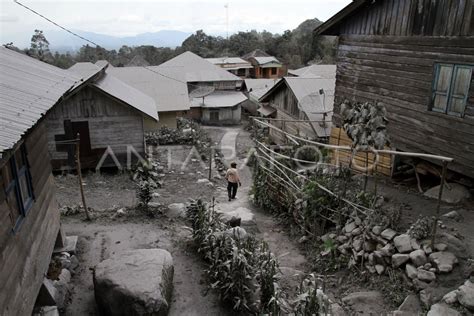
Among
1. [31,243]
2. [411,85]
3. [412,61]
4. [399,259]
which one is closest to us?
[31,243]

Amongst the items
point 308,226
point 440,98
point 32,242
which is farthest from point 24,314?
point 440,98

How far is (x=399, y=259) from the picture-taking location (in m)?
6.97

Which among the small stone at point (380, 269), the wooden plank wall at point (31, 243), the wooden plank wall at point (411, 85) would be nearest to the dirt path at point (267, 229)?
the small stone at point (380, 269)

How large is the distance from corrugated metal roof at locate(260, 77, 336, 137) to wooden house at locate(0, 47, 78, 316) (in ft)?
42.3

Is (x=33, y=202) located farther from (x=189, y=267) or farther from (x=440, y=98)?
(x=440, y=98)

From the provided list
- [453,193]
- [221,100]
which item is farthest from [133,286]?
[221,100]

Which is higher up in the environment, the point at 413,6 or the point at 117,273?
the point at 413,6

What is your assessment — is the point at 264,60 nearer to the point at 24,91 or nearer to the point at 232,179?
the point at 232,179

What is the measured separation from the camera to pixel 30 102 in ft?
18.1

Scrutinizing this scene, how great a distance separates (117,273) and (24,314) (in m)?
1.65

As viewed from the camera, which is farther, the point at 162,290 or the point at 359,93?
the point at 359,93

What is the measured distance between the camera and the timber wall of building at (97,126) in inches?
699

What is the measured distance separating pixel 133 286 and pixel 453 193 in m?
7.21

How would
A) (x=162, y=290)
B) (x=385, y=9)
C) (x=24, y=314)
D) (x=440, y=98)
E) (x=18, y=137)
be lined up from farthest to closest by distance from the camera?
(x=385, y=9) < (x=440, y=98) < (x=162, y=290) < (x=24, y=314) < (x=18, y=137)
